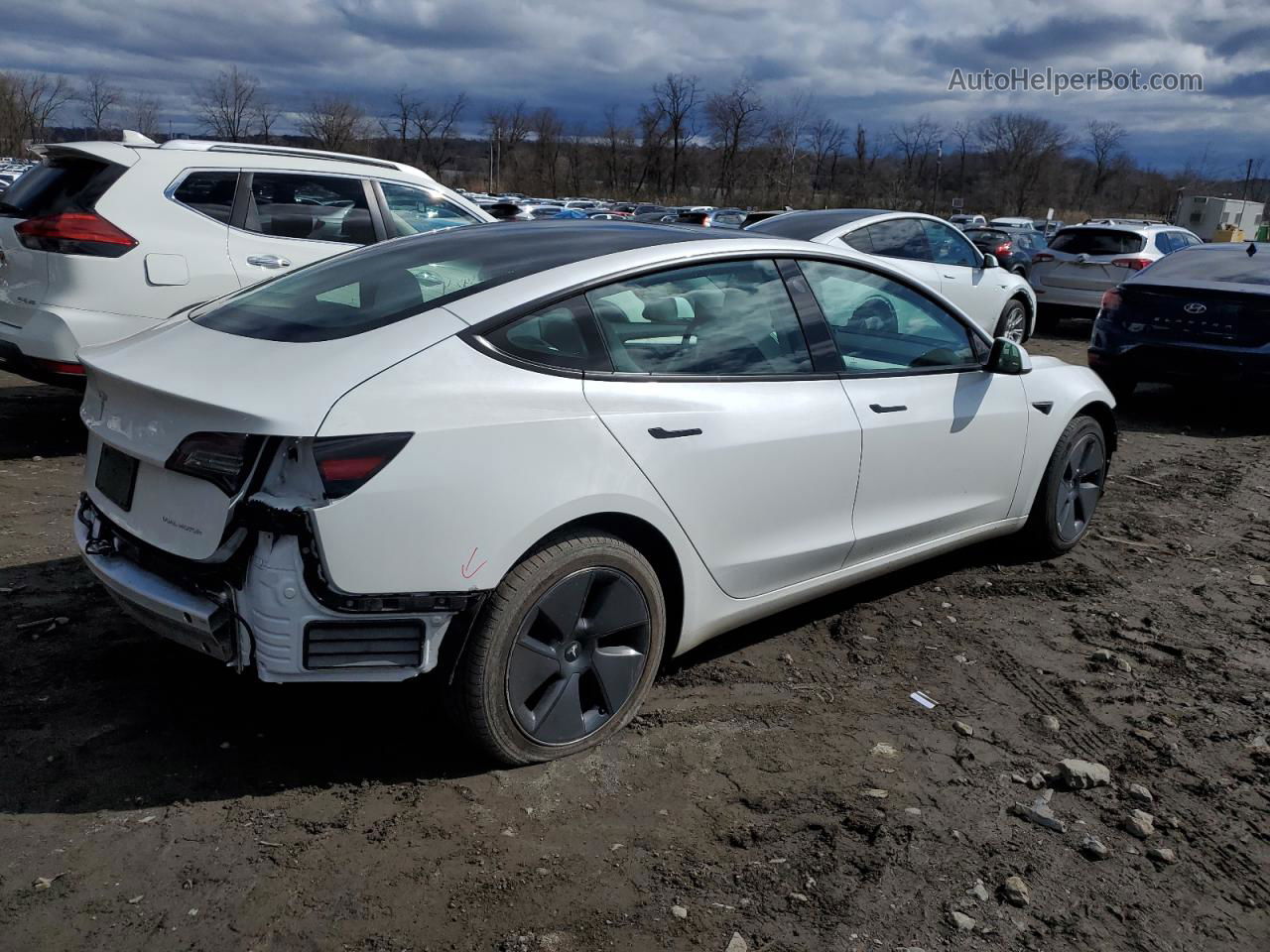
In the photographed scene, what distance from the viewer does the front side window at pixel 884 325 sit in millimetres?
3852

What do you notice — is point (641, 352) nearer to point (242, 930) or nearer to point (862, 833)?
point (862, 833)

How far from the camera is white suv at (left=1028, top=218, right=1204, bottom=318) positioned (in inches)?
532

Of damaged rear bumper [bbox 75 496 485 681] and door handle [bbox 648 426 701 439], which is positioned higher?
door handle [bbox 648 426 701 439]

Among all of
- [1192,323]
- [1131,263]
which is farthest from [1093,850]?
[1131,263]

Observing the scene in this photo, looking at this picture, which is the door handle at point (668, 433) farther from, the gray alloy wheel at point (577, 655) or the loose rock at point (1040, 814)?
the loose rock at point (1040, 814)

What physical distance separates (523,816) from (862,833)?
935 mm

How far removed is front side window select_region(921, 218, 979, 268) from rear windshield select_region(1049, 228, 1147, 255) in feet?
14.0

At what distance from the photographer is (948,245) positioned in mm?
10250

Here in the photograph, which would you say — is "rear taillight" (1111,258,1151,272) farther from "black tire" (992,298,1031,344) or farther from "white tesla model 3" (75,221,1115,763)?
"white tesla model 3" (75,221,1115,763)

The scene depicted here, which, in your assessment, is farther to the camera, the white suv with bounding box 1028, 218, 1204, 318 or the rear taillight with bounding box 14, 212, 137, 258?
the white suv with bounding box 1028, 218, 1204, 318

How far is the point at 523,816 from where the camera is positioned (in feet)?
9.34

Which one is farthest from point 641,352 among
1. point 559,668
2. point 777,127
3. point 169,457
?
point 777,127

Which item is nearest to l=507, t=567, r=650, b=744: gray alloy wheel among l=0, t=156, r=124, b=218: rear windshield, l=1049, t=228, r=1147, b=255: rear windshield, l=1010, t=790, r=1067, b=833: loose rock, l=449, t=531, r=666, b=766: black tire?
l=449, t=531, r=666, b=766: black tire

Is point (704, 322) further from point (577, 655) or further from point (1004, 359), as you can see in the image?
point (1004, 359)
